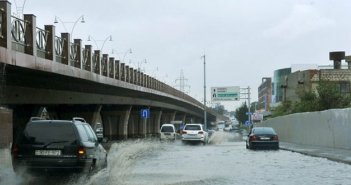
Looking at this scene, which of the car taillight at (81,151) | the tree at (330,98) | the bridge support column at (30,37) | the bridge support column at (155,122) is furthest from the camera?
the bridge support column at (155,122)

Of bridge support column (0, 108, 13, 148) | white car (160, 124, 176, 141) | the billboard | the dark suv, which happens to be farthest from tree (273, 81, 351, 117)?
the dark suv

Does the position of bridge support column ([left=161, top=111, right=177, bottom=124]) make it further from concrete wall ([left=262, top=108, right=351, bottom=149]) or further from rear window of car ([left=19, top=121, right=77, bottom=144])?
rear window of car ([left=19, top=121, right=77, bottom=144])

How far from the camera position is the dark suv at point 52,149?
48.1 ft

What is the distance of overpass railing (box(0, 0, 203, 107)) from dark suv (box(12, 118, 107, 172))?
21.7 ft

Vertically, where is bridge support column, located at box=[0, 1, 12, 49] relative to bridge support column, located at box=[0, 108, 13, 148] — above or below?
above

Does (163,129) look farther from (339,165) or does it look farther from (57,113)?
(339,165)

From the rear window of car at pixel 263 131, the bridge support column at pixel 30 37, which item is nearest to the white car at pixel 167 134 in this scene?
the rear window of car at pixel 263 131

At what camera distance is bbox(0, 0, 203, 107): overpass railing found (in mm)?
21000

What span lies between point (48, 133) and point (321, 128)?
965 inches

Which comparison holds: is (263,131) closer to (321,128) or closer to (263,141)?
(263,141)

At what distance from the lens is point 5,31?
2080cm

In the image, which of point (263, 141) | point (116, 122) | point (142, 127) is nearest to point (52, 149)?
point (263, 141)

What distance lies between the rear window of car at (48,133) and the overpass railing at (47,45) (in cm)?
648

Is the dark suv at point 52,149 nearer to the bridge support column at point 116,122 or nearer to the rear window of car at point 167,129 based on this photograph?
the rear window of car at point 167,129
